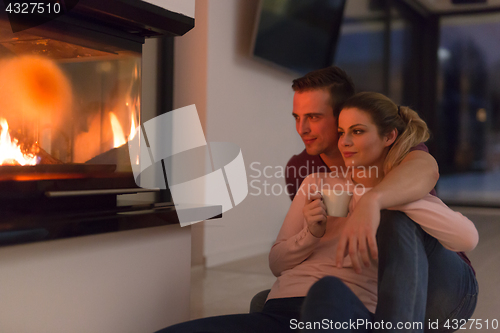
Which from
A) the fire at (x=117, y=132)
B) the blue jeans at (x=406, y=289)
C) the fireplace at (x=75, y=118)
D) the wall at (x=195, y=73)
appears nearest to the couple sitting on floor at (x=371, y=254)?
the blue jeans at (x=406, y=289)

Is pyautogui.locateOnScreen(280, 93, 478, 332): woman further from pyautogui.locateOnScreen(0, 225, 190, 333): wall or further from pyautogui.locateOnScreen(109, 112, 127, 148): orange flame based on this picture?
pyautogui.locateOnScreen(109, 112, 127, 148): orange flame

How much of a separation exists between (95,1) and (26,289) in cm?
69

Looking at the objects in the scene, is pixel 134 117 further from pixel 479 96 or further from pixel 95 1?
pixel 479 96

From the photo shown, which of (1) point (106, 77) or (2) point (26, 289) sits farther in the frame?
(1) point (106, 77)

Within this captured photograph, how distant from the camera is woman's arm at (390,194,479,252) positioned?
3.51 ft

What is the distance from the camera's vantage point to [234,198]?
315 cm

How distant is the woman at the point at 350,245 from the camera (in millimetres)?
908

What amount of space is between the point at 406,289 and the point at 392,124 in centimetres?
49

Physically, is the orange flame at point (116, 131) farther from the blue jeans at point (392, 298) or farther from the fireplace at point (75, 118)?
the blue jeans at point (392, 298)

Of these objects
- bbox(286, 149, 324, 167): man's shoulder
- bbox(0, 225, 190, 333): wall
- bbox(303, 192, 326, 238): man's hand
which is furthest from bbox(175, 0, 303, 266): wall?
bbox(303, 192, 326, 238): man's hand

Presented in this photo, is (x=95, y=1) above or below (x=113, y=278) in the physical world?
above

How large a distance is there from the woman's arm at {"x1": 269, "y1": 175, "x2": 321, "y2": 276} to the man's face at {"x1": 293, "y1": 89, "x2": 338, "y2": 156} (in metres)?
0.26

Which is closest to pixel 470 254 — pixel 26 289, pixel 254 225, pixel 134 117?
pixel 254 225

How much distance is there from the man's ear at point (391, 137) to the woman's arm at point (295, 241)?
231mm
